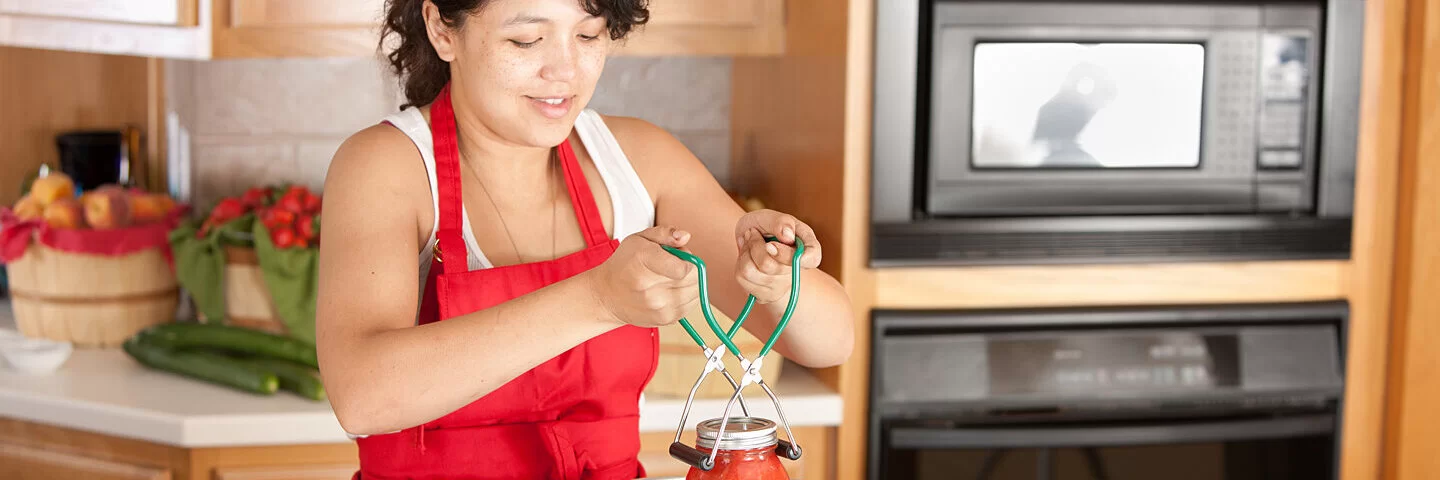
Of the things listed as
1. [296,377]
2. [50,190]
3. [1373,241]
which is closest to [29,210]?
[50,190]

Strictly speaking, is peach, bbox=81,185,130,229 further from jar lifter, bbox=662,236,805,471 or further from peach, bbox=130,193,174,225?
jar lifter, bbox=662,236,805,471

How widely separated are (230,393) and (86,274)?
1.33ft

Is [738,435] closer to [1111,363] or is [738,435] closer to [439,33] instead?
[439,33]

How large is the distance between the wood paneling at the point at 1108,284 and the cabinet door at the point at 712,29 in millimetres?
445

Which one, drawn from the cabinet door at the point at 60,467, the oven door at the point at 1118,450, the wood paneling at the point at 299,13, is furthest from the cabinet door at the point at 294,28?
the oven door at the point at 1118,450

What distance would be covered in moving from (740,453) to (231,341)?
4.43 feet

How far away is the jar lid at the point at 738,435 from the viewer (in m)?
0.82

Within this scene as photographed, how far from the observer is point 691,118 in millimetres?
2354

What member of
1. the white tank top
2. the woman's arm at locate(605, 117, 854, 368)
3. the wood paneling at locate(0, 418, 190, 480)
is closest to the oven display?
the woman's arm at locate(605, 117, 854, 368)

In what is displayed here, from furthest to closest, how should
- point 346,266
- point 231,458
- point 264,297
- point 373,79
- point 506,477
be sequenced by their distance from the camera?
point 373,79 < point 264,297 < point 231,458 < point 506,477 < point 346,266

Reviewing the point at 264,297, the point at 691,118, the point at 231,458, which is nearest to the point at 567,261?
the point at 231,458

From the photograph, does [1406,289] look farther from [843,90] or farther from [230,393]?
[230,393]

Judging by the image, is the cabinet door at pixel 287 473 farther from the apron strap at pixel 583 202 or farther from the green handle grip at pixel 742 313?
the green handle grip at pixel 742 313

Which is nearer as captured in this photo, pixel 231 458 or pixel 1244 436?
pixel 231 458
